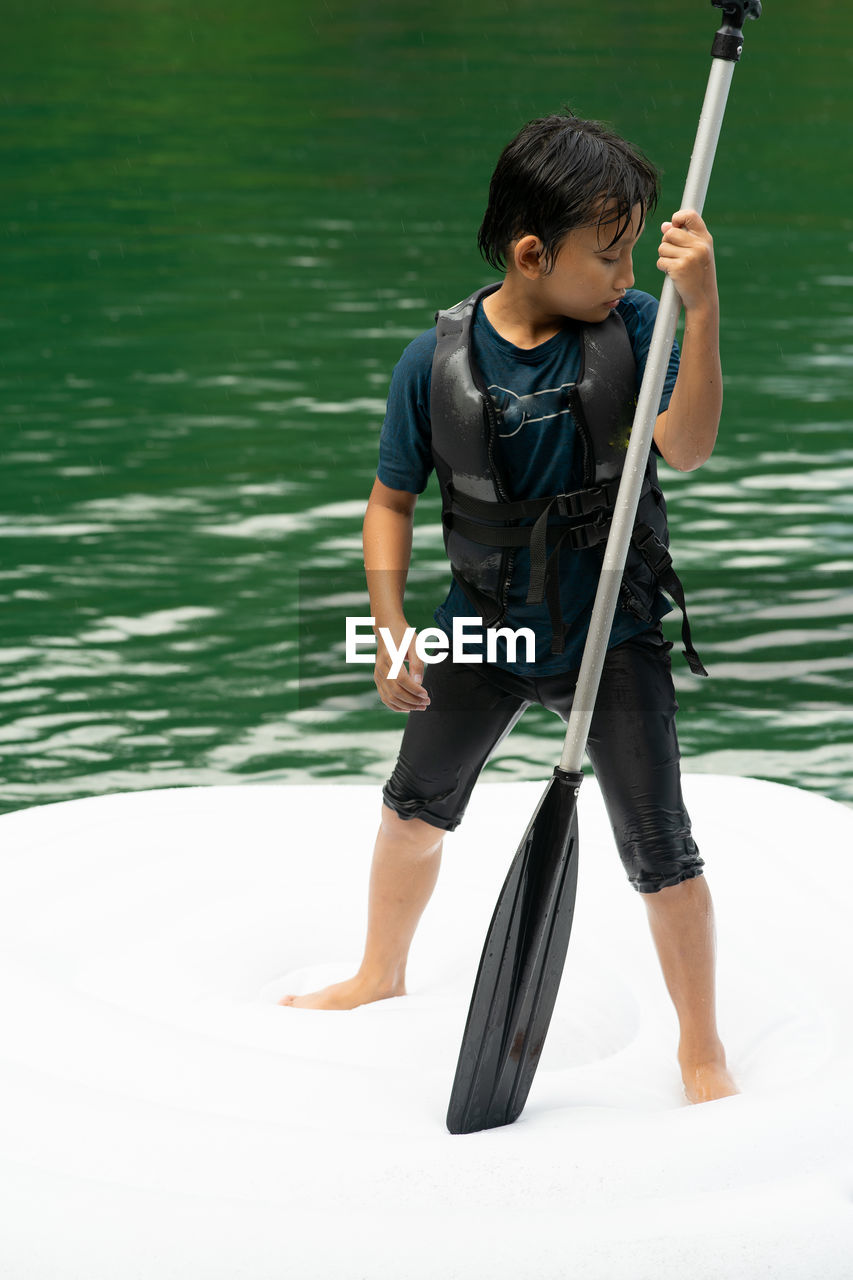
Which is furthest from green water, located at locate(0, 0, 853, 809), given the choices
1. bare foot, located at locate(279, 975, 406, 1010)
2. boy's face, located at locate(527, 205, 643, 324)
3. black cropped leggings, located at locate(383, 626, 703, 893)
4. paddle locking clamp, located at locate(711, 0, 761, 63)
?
paddle locking clamp, located at locate(711, 0, 761, 63)

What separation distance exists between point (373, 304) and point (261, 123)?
270 inches

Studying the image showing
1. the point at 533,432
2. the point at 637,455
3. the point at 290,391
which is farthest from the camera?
the point at 290,391

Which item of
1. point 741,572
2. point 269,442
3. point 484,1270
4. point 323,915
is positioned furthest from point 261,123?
point 484,1270

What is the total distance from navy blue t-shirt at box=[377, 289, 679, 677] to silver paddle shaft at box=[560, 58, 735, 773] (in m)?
0.10

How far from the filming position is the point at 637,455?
2.14 meters

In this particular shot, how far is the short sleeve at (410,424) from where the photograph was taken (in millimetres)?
2330

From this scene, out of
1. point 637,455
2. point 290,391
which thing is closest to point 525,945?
point 637,455

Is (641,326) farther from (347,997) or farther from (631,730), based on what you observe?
(347,997)

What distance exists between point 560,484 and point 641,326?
0.77ft

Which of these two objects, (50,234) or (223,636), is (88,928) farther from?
(50,234)

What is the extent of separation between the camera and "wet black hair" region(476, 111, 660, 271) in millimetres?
2146

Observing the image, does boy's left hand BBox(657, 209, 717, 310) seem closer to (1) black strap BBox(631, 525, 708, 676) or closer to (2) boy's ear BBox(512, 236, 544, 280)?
(2) boy's ear BBox(512, 236, 544, 280)

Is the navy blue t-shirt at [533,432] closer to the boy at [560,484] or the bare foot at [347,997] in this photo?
the boy at [560,484]

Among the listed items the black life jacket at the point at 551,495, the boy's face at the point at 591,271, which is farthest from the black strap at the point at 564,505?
the boy's face at the point at 591,271
